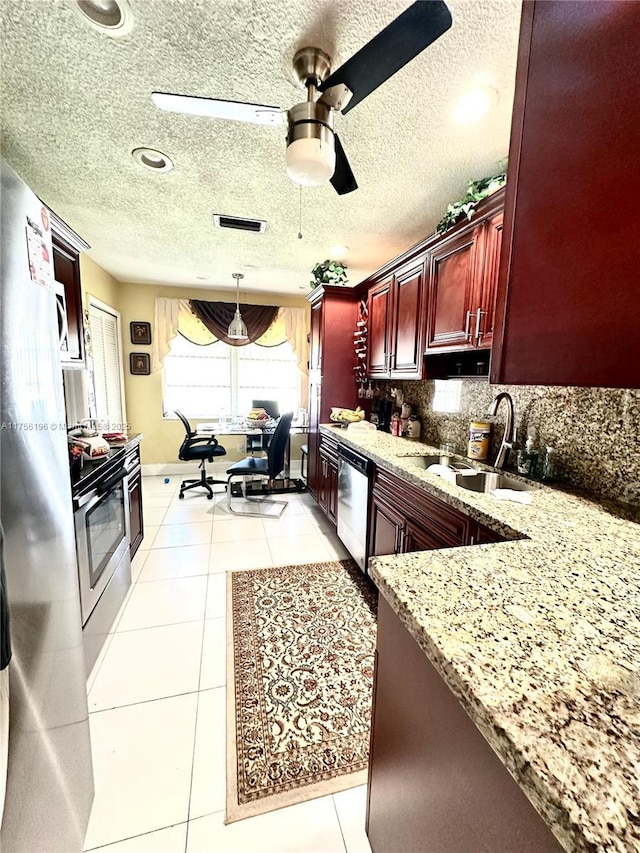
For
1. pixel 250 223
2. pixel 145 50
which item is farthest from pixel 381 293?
pixel 145 50

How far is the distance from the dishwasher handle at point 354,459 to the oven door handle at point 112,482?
1.58m

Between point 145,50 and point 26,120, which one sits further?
point 26,120

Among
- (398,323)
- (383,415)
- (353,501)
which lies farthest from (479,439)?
(383,415)

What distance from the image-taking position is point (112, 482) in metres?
1.98

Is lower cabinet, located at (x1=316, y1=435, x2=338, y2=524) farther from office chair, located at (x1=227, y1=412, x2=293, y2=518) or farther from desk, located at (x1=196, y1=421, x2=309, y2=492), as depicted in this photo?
desk, located at (x1=196, y1=421, x2=309, y2=492)

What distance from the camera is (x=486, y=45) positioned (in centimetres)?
120

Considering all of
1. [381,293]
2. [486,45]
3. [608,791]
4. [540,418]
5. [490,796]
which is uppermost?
[486,45]

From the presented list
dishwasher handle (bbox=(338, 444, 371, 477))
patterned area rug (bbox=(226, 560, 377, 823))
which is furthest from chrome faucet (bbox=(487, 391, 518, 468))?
patterned area rug (bbox=(226, 560, 377, 823))

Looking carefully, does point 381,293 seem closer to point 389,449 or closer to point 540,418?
point 389,449

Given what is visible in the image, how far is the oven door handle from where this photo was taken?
179 centimetres

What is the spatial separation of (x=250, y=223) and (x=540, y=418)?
2.47 meters

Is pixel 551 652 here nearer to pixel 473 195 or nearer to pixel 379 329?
pixel 473 195

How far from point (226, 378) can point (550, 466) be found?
4.38 metres

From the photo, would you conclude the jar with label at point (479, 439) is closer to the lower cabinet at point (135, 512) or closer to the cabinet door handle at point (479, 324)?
the cabinet door handle at point (479, 324)
